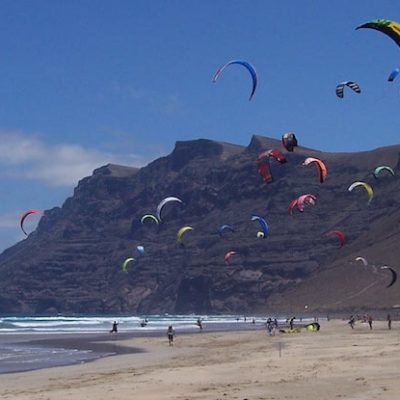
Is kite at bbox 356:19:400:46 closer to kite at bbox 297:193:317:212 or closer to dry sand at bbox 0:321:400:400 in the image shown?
dry sand at bbox 0:321:400:400

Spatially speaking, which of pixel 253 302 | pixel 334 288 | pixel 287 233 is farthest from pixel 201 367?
pixel 287 233

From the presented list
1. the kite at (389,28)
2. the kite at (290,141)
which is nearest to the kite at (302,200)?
the kite at (290,141)

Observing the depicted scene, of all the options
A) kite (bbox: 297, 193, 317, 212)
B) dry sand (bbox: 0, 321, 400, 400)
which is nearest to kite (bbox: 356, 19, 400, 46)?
dry sand (bbox: 0, 321, 400, 400)

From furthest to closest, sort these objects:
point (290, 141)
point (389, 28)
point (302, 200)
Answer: point (302, 200)
point (290, 141)
point (389, 28)

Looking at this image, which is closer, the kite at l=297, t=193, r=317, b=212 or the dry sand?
the dry sand

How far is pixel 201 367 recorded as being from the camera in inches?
913

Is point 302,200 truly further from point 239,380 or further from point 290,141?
point 239,380

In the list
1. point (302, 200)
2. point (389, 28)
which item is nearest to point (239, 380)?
point (389, 28)

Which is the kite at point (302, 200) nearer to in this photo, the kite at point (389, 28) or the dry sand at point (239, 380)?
the dry sand at point (239, 380)

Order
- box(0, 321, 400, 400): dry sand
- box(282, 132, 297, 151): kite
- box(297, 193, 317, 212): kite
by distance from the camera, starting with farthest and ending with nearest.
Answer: box(297, 193, 317, 212): kite < box(282, 132, 297, 151): kite < box(0, 321, 400, 400): dry sand

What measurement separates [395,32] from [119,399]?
31.3 feet

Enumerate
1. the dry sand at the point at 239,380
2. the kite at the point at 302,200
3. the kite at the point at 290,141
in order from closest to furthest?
the dry sand at the point at 239,380 → the kite at the point at 290,141 → the kite at the point at 302,200

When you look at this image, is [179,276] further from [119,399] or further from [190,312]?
[119,399]

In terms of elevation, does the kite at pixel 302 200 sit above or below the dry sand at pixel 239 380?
above
